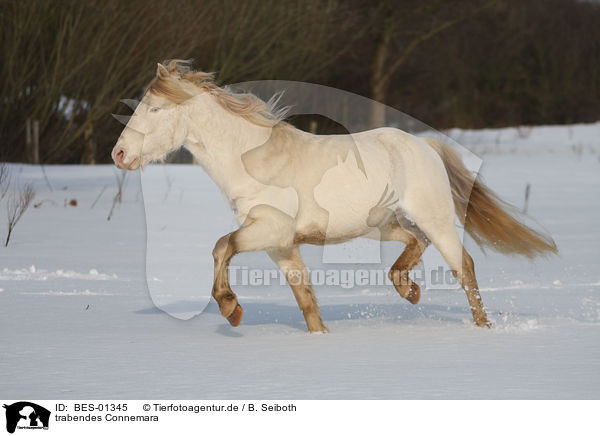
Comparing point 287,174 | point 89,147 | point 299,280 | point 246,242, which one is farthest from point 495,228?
point 89,147

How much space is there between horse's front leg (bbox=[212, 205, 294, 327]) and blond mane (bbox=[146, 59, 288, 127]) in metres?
0.55

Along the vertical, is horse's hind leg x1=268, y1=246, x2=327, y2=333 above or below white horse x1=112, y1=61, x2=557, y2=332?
below

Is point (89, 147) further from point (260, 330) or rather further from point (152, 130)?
point (152, 130)

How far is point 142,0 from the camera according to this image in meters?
17.8

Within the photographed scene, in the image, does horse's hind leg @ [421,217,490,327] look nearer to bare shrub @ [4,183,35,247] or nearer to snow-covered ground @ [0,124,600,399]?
snow-covered ground @ [0,124,600,399]

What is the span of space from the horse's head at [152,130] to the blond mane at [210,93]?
11mm

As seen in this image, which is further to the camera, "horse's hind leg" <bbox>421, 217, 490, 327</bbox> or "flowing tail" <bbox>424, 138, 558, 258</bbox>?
"flowing tail" <bbox>424, 138, 558, 258</bbox>

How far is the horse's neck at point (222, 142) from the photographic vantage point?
4.74 metres

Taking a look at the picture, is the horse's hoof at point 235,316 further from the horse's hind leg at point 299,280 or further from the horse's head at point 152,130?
the horse's head at point 152,130

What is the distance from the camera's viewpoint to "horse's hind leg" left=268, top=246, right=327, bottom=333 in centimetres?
488

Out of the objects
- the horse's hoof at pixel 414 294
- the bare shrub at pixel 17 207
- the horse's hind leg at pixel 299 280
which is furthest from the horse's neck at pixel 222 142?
the bare shrub at pixel 17 207
